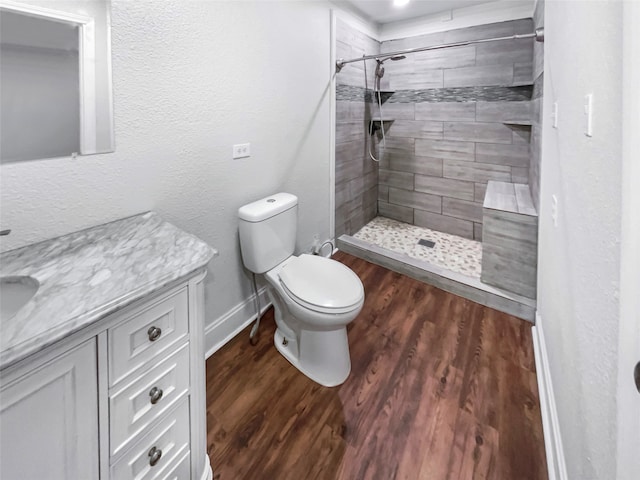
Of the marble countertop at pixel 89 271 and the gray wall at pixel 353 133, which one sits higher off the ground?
the gray wall at pixel 353 133

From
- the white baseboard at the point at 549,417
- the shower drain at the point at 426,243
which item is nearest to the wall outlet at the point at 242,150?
the white baseboard at the point at 549,417

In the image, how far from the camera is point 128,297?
2.67 feet

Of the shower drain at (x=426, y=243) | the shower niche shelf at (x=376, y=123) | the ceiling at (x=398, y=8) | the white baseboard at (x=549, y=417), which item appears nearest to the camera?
the white baseboard at (x=549, y=417)

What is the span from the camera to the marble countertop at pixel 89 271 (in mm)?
679

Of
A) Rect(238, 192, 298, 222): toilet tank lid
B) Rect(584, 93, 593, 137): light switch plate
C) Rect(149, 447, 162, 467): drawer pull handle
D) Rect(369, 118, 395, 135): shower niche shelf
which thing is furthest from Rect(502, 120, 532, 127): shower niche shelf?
Rect(149, 447, 162, 467): drawer pull handle

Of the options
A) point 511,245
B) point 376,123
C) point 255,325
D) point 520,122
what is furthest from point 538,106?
point 255,325

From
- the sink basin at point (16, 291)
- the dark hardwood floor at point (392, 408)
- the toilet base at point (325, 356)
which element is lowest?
the dark hardwood floor at point (392, 408)

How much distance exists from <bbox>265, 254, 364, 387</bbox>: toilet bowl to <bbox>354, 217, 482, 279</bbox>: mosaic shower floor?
4.55ft

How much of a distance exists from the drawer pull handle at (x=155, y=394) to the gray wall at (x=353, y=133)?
2.25 m

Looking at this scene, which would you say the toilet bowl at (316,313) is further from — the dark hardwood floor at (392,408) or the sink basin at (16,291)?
the sink basin at (16,291)

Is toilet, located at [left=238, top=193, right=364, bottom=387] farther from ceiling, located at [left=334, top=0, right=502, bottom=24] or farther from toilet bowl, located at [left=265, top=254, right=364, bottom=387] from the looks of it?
ceiling, located at [left=334, top=0, right=502, bottom=24]

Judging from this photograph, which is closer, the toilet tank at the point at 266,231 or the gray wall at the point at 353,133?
the toilet tank at the point at 266,231

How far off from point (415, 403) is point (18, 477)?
1.42m

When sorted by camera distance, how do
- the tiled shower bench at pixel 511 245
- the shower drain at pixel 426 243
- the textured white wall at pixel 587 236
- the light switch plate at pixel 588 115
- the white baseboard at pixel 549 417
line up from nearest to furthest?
the textured white wall at pixel 587 236 → the light switch plate at pixel 588 115 → the white baseboard at pixel 549 417 → the tiled shower bench at pixel 511 245 → the shower drain at pixel 426 243
